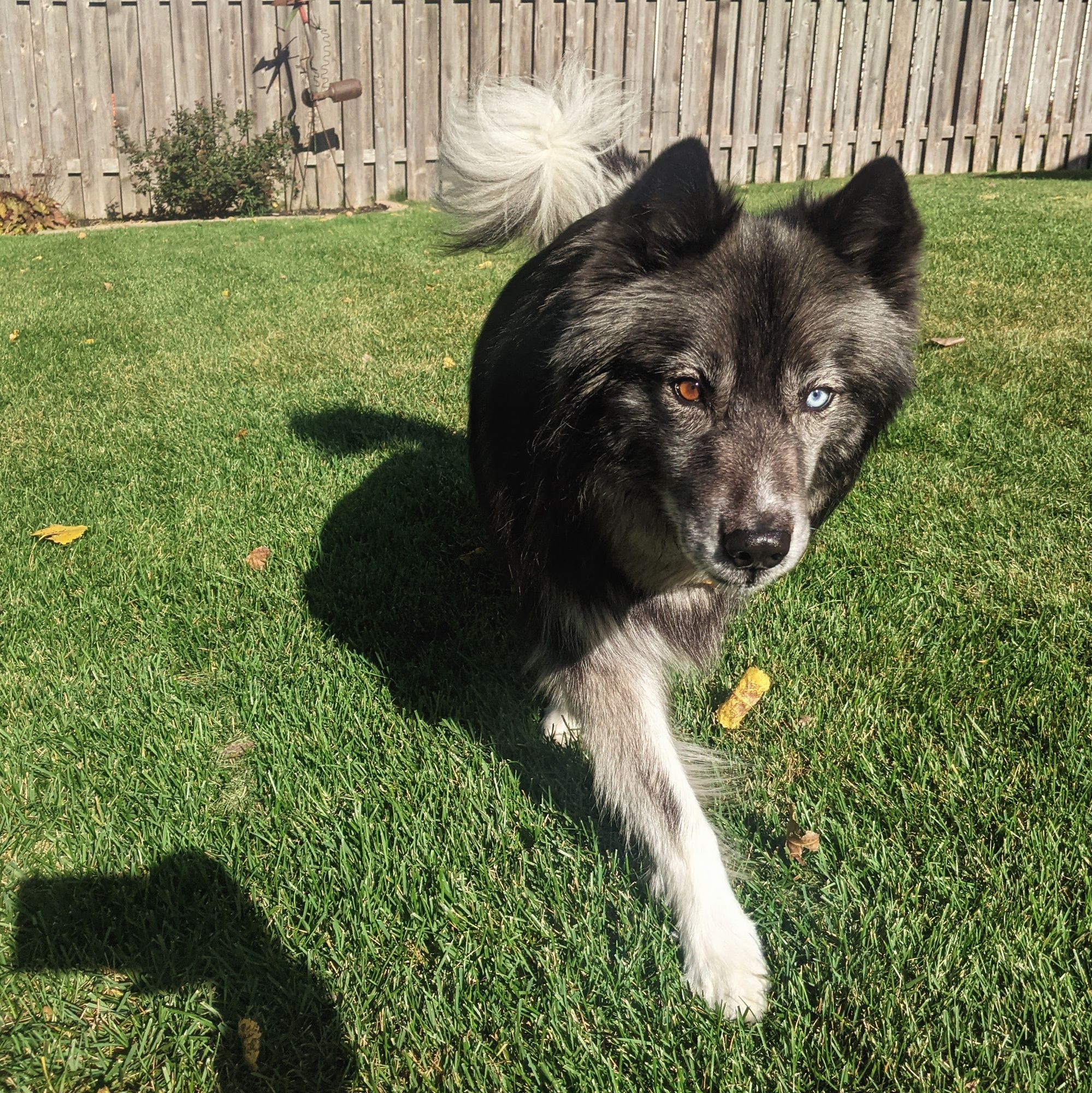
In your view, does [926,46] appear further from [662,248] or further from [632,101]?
[662,248]

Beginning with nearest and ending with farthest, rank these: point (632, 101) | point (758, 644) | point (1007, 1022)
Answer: point (1007, 1022)
point (758, 644)
point (632, 101)

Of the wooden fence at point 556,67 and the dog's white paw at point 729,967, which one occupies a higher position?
the wooden fence at point 556,67

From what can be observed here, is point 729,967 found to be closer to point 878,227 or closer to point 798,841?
point 798,841

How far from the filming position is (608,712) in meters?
2.35

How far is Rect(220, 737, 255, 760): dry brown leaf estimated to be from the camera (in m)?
2.63

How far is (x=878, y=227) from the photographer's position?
2326mm

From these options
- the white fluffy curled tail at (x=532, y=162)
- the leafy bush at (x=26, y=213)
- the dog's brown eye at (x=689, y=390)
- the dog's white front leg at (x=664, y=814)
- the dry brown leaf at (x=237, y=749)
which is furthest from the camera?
the leafy bush at (x=26, y=213)

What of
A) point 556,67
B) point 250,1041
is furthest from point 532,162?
point 556,67

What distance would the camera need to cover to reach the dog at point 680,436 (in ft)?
6.75

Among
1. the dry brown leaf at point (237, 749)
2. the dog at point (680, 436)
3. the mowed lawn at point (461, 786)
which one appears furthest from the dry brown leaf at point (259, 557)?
the dog at point (680, 436)

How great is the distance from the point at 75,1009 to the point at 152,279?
24.7 feet

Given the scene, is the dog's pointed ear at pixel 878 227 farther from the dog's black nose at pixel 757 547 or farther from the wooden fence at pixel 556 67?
the wooden fence at pixel 556 67

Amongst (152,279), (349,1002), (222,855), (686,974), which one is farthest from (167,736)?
(152,279)

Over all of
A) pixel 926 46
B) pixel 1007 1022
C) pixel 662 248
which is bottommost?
pixel 1007 1022
